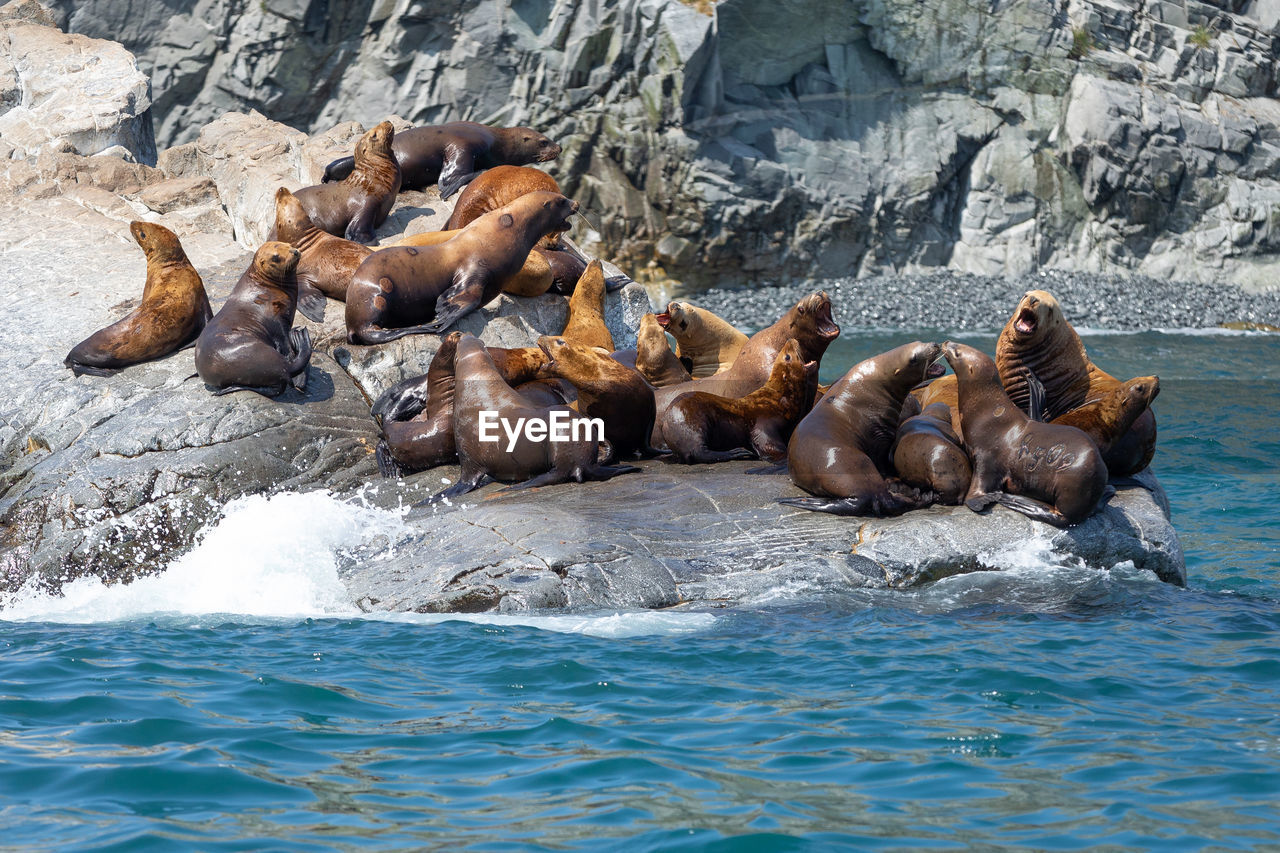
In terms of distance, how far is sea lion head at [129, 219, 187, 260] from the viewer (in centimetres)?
970

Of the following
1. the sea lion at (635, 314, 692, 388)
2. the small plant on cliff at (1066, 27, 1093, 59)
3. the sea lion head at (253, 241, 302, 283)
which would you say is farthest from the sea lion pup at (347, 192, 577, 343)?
the small plant on cliff at (1066, 27, 1093, 59)

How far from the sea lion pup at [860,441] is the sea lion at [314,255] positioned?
4127 millimetres

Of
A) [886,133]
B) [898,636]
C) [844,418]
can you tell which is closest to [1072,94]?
[886,133]

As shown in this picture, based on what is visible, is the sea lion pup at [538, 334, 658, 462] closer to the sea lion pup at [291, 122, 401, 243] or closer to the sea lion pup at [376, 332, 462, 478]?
the sea lion pup at [376, 332, 462, 478]

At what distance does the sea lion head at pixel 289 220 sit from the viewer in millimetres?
10586

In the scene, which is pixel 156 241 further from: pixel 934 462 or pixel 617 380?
pixel 934 462

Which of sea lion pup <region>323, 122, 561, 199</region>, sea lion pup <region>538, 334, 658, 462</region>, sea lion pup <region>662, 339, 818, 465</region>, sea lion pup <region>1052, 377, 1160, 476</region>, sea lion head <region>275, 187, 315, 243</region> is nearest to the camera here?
sea lion pup <region>1052, 377, 1160, 476</region>

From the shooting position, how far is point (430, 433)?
8570mm

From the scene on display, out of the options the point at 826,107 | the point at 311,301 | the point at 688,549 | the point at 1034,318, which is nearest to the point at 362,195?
the point at 311,301

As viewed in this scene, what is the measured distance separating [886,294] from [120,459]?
21.1m

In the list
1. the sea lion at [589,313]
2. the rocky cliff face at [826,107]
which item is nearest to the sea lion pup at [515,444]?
the sea lion at [589,313]

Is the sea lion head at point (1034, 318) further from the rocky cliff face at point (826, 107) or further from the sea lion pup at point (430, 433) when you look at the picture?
the rocky cliff face at point (826, 107)

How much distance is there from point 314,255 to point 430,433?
104 inches

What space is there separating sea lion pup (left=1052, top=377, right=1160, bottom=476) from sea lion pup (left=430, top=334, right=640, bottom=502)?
2986 millimetres
